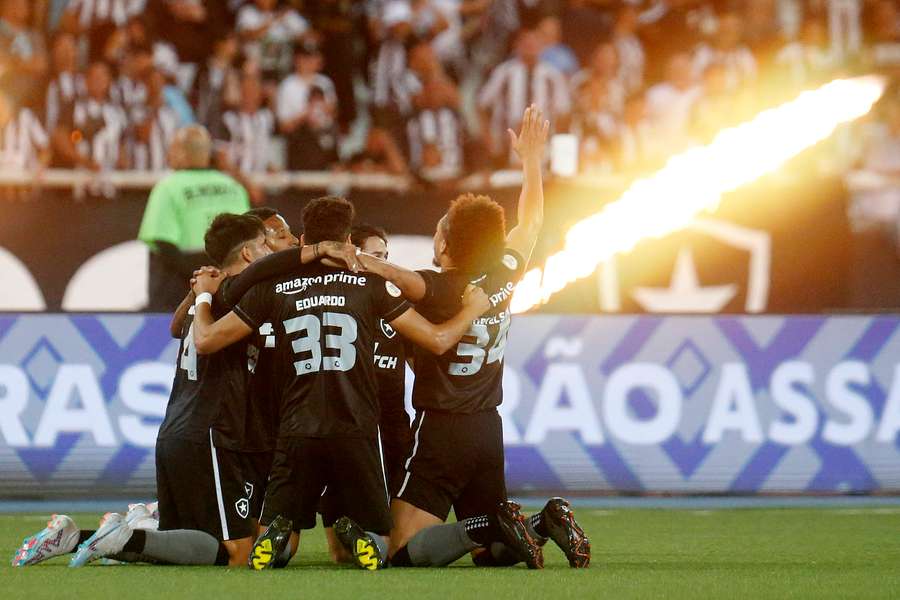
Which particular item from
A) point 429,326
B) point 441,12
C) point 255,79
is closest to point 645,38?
point 441,12

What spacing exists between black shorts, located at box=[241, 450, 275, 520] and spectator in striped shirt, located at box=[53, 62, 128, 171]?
8.22 m

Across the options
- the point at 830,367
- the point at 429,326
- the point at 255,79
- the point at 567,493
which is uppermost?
the point at 255,79

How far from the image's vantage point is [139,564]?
8062 mm

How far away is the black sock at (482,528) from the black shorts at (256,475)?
3.57ft

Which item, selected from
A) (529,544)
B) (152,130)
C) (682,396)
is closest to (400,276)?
(529,544)

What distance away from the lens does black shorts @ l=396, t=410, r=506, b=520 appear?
795cm

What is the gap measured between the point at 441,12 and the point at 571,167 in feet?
17.5

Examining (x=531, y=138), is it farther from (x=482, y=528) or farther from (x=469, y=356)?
(x=482, y=528)

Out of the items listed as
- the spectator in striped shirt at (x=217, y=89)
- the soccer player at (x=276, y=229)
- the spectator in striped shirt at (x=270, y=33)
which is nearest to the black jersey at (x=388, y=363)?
the soccer player at (x=276, y=229)

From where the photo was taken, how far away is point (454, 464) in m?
7.95

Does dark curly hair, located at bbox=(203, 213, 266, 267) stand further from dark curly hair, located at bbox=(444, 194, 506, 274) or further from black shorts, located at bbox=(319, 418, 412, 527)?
black shorts, located at bbox=(319, 418, 412, 527)

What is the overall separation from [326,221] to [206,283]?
2.49 ft

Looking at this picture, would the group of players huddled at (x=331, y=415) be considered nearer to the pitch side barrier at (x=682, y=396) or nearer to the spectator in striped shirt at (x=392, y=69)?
the pitch side barrier at (x=682, y=396)

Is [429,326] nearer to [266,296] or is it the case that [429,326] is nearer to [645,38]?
[266,296]
